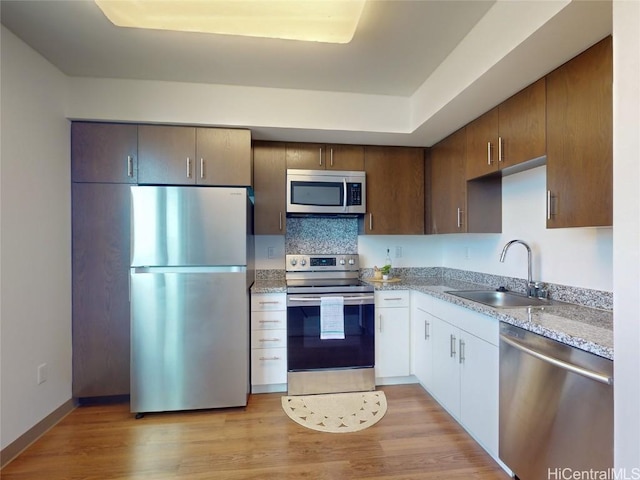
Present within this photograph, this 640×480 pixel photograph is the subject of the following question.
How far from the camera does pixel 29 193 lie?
1.90 metres

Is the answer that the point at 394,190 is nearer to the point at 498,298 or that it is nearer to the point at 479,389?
the point at 498,298

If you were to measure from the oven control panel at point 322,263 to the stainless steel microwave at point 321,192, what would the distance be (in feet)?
1.60

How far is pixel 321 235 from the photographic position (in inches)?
123

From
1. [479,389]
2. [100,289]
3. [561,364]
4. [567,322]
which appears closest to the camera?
[561,364]

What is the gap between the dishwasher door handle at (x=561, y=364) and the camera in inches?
43.4

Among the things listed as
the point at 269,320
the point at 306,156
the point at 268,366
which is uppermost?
the point at 306,156

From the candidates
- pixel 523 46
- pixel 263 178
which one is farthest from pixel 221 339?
pixel 523 46

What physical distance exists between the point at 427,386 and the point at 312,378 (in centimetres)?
94

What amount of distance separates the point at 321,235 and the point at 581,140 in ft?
6.96

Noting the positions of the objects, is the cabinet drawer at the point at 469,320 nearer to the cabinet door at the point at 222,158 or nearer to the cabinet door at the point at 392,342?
the cabinet door at the point at 392,342

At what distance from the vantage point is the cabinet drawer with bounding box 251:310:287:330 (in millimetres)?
2492

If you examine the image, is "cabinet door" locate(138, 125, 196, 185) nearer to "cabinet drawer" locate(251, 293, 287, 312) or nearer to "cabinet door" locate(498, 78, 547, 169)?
"cabinet drawer" locate(251, 293, 287, 312)

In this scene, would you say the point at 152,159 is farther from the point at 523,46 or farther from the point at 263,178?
the point at 523,46

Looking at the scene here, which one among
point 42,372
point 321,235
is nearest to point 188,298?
point 42,372
